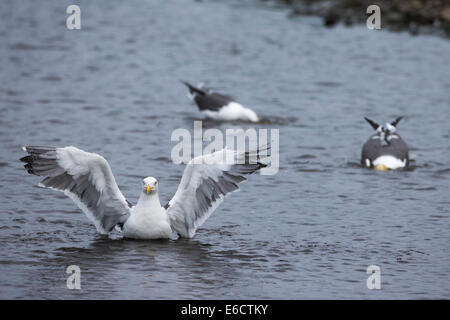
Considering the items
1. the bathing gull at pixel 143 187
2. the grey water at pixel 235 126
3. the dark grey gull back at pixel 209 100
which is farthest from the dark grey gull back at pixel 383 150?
the bathing gull at pixel 143 187

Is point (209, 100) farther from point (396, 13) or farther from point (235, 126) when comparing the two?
point (396, 13)

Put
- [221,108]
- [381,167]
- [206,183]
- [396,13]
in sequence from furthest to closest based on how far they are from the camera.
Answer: [396,13] → [221,108] → [381,167] → [206,183]

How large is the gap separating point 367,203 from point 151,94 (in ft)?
24.4

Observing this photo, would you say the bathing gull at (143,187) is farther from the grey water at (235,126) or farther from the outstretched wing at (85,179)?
the grey water at (235,126)

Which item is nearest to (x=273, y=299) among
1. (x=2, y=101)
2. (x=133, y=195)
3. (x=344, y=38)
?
(x=133, y=195)

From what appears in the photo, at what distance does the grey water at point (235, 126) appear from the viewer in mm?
Result: 9180

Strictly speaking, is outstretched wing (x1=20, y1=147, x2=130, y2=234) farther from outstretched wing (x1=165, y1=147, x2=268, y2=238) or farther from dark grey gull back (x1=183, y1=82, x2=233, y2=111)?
dark grey gull back (x1=183, y1=82, x2=233, y2=111)

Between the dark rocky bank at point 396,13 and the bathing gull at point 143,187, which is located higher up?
the dark rocky bank at point 396,13

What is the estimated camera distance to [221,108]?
16.5 meters

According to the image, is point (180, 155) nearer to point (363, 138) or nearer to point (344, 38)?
point (363, 138)

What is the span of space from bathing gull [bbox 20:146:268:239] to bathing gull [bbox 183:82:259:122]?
6.36 metres

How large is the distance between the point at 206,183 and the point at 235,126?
21.2ft

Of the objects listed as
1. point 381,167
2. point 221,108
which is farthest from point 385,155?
point 221,108

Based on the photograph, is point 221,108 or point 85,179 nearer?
point 85,179
